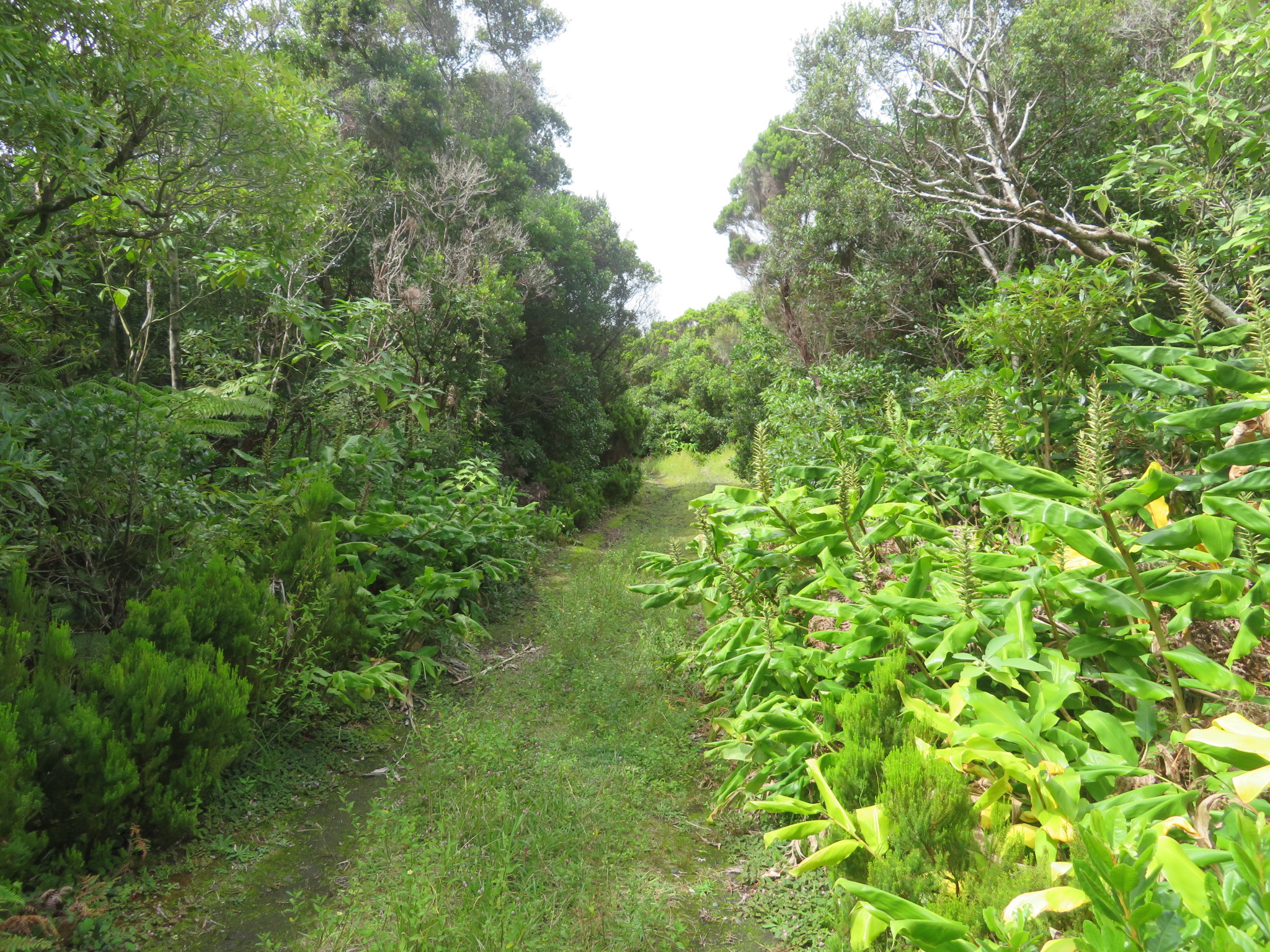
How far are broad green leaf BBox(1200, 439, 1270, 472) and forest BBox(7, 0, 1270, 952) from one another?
0.01m

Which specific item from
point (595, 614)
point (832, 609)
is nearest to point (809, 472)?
point (832, 609)

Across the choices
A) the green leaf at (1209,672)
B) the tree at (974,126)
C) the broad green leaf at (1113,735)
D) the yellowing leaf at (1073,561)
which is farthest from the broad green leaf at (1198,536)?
the tree at (974,126)

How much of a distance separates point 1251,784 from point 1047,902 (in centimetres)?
46

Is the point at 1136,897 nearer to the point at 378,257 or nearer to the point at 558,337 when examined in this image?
the point at 378,257

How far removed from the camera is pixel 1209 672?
1380mm

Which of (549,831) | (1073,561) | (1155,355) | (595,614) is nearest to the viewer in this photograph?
(1155,355)

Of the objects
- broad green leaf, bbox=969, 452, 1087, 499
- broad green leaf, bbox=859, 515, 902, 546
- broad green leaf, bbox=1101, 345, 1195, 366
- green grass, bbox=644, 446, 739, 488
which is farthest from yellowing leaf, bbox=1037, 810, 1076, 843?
green grass, bbox=644, 446, 739, 488

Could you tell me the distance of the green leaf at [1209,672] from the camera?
4.46 ft

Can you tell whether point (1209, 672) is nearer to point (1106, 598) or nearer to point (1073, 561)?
point (1106, 598)

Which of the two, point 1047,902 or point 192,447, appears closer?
point 1047,902

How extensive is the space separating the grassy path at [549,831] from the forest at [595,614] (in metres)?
0.02

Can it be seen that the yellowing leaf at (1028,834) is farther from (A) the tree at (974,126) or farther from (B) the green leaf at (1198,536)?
(A) the tree at (974,126)

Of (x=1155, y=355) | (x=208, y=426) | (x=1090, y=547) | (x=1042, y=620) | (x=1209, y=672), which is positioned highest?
(x=208, y=426)

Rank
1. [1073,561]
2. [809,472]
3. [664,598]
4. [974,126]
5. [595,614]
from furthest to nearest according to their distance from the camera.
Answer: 1. [974,126]
2. [595,614]
3. [664,598]
4. [809,472]
5. [1073,561]
